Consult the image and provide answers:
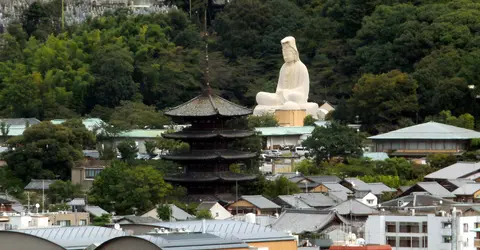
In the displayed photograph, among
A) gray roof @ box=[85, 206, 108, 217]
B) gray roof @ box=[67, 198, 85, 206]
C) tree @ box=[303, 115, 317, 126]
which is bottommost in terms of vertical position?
gray roof @ box=[85, 206, 108, 217]

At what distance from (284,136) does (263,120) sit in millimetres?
1286

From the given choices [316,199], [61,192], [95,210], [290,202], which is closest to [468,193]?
[316,199]

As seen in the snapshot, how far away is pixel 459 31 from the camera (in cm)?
7181

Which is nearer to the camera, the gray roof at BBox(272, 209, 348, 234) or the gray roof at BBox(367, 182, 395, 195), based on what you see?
the gray roof at BBox(272, 209, 348, 234)

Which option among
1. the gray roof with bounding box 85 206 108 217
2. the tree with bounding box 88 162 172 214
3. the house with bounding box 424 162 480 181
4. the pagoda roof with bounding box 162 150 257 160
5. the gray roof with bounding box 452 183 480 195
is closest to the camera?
the gray roof with bounding box 85 206 108 217

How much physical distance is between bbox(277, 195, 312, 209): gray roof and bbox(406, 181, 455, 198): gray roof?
3.20 meters

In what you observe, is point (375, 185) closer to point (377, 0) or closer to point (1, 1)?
point (377, 0)

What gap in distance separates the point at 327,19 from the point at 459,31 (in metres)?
9.93

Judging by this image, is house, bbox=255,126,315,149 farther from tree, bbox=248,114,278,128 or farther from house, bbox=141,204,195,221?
house, bbox=141,204,195,221

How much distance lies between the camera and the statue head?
72.4m

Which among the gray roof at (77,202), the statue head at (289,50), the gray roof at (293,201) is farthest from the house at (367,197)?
the statue head at (289,50)

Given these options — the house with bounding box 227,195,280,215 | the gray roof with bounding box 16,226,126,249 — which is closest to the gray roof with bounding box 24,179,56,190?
the house with bounding box 227,195,280,215

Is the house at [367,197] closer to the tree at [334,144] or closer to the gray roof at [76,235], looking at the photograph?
the tree at [334,144]

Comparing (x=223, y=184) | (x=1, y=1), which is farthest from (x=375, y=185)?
(x=1, y=1)
